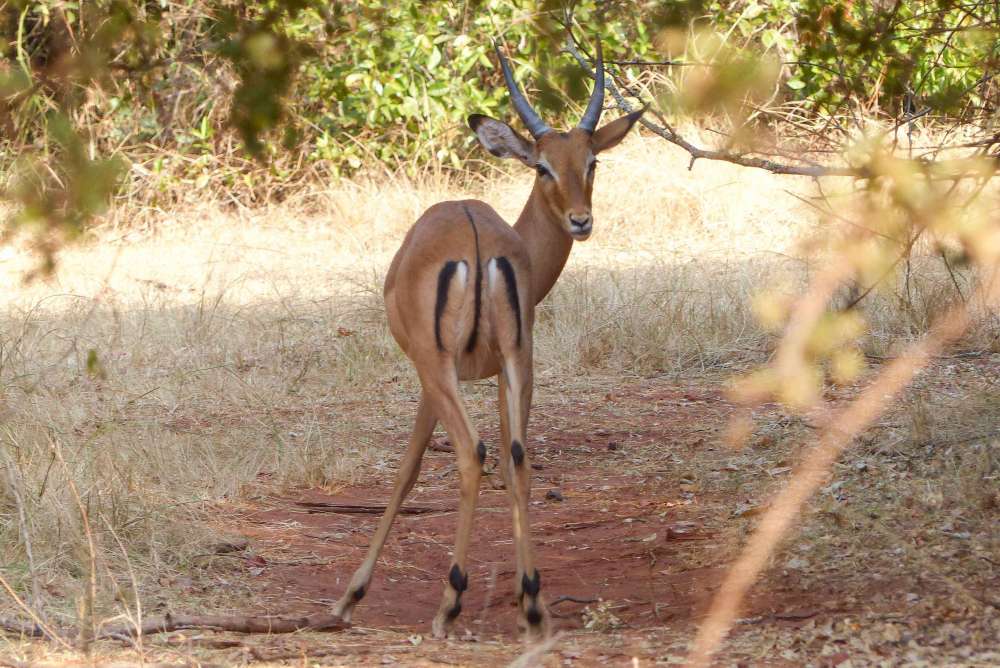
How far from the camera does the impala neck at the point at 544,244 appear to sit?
5.58 metres

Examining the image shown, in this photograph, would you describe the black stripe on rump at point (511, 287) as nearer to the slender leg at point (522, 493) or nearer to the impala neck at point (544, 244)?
the slender leg at point (522, 493)

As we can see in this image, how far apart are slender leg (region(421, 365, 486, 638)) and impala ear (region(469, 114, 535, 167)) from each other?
1821 mm

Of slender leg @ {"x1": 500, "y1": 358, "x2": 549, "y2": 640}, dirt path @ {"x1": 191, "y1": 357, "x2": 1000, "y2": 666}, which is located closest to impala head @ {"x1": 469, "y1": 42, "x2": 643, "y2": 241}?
slender leg @ {"x1": 500, "y1": 358, "x2": 549, "y2": 640}

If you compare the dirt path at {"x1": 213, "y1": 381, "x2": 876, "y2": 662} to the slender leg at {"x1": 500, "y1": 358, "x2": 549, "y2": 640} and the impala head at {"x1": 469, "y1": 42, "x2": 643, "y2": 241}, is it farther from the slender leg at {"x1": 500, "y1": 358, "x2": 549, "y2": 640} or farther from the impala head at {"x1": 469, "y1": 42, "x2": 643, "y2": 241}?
the impala head at {"x1": 469, "y1": 42, "x2": 643, "y2": 241}

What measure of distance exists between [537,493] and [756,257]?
424 centimetres

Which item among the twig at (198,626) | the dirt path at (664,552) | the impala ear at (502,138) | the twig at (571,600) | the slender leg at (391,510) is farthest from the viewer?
the impala ear at (502,138)

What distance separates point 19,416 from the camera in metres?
5.59

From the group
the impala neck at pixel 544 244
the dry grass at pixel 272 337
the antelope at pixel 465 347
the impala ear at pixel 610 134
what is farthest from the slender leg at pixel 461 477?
the impala ear at pixel 610 134

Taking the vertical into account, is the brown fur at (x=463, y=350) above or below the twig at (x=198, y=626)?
above

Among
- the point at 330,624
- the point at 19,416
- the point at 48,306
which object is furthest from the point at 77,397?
the point at 330,624

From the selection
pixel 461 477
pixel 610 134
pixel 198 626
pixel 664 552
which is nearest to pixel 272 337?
pixel 610 134

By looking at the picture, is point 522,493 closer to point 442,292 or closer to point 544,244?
point 442,292

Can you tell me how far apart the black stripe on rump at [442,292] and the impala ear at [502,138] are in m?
1.57

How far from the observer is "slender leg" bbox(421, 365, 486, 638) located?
4.16 meters
